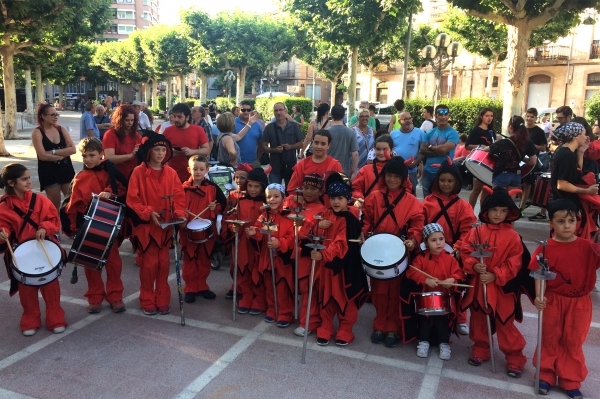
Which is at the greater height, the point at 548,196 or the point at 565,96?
the point at 565,96

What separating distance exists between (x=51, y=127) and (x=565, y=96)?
37.9m

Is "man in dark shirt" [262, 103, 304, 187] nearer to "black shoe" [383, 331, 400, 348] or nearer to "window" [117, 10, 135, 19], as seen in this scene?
"black shoe" [383, 331, 400, 348]

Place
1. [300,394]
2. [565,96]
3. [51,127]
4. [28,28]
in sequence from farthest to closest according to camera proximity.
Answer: [565,96] < [28,28] < [51,127] < [300,394]

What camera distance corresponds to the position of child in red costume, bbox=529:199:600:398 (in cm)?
370

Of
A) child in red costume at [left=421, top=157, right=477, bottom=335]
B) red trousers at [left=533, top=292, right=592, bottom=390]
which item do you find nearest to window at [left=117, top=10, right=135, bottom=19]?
child in red costume at [left=421, top=157, right=477, bottom=335]

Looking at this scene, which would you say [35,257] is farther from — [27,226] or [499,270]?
[499,270]

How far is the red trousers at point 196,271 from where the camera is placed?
547 centimetres

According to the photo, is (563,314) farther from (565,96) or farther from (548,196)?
(565,96)

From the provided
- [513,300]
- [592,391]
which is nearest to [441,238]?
[513,300]

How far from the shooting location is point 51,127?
6809mm

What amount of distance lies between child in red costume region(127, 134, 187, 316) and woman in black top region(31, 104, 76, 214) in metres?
2.36

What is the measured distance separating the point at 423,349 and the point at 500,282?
904 millimetres

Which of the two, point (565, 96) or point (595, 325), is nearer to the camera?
point (595, 325)

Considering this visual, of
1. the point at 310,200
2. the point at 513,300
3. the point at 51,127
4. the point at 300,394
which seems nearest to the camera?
the point at 300,394
